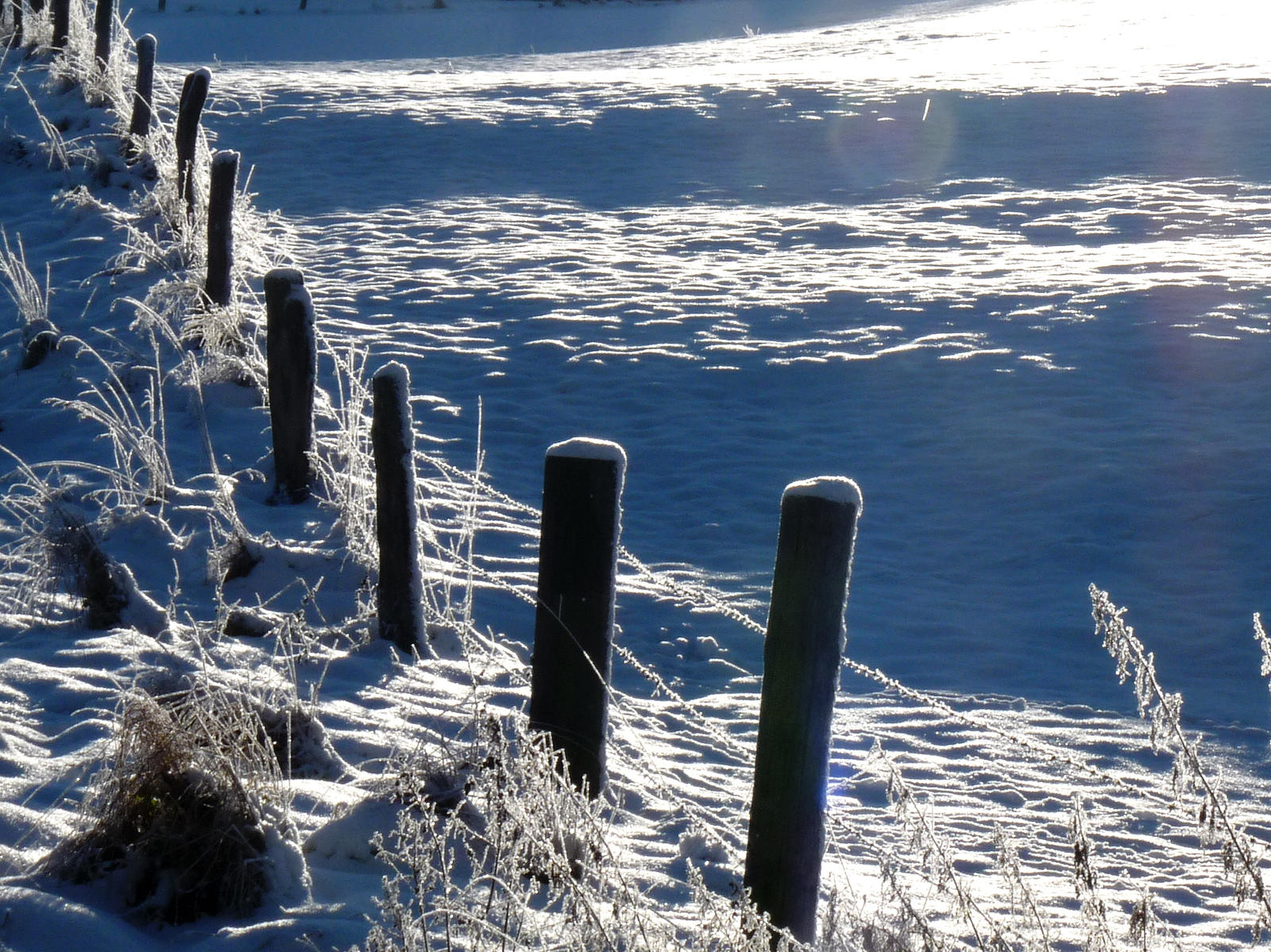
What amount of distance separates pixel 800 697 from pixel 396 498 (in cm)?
235

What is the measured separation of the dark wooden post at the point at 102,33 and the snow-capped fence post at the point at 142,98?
1.73 metres

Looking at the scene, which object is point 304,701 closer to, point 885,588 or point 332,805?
point 332,805

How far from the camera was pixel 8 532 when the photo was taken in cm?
534

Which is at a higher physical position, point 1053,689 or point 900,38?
point 900,38

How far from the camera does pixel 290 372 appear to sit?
5656 mm

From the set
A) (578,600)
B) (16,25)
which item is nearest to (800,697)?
(578,600)

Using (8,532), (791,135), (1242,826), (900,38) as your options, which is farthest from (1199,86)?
(8,532)

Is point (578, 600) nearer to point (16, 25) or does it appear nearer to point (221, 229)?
point (221, 229)

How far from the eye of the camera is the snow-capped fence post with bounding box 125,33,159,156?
35.7 feet

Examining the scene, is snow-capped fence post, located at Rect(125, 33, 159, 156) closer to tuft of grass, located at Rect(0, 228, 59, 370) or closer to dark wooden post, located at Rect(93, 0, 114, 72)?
dark wooden post, located at Rect(93, 0, 114, 72)

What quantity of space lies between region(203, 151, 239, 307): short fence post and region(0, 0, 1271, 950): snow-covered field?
413 millimetres

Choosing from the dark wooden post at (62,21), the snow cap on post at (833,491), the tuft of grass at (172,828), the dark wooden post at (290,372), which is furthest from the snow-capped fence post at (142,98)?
the snow cap on post at (833,491)

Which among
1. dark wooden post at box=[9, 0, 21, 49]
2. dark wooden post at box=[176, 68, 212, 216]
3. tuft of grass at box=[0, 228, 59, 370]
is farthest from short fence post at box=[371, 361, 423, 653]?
dark wooden post at box=[9, 0, 21, 49]

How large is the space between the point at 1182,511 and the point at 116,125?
10.1 meters
